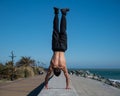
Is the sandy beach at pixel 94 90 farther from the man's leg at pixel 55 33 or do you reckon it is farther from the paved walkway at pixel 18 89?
the man's leg at pixel 55 33

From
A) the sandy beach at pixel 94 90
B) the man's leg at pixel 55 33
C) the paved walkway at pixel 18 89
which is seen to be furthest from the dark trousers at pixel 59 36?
the sandy beach at pixel 94 90

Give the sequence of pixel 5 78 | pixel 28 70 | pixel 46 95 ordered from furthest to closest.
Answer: pixel 28 70
pixel 5 78
pixel 46 95

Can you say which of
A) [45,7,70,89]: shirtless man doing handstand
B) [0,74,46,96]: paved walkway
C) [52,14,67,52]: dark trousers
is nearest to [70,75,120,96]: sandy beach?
[0,74,46,96]: paved walkway

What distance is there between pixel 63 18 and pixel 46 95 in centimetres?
293

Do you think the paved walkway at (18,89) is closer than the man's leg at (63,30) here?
No

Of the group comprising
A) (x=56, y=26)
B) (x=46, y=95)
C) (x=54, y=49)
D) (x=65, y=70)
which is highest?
(x=56, y=26)

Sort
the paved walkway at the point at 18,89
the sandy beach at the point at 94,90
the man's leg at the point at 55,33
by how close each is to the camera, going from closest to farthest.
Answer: the man's leg at the point at 55,33, the paved walkway at the point at 18,89, the sandy beach at the point at 94,90

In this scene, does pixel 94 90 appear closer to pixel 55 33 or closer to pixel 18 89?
pixel 18 89

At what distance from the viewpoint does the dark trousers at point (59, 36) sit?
11047 mm

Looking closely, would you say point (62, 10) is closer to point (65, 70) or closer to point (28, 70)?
point (65, 70)

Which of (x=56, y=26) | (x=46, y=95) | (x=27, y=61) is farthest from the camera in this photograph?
(x=27, y=61)

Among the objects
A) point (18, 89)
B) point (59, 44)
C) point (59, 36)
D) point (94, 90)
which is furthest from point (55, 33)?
point (94, 90)

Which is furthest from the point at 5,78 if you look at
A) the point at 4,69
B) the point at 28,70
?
the point at 28,70

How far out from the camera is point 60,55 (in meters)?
11.2
